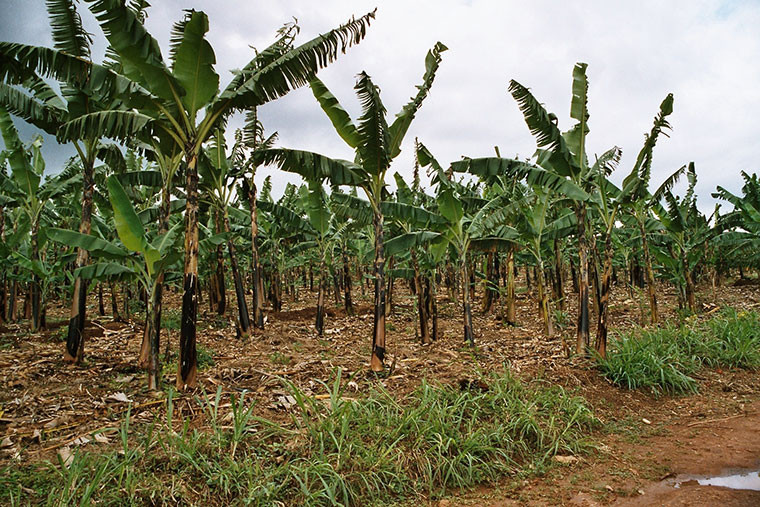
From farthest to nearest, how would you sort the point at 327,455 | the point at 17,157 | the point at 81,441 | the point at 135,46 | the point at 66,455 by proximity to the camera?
the point at 17,157 → the point at 135,46 → the point at 81,441 → the point at 66,455 → the point at 327,455

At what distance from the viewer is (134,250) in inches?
257

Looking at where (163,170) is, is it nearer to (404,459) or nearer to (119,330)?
(119,330)

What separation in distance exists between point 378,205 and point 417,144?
1744mm

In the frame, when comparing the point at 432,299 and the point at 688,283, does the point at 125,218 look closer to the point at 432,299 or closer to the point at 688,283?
the point at 432,299

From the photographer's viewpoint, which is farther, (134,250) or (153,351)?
(134,250)

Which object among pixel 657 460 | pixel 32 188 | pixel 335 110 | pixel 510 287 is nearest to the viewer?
pixel 657 460

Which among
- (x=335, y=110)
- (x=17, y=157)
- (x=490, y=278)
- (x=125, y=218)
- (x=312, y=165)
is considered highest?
(x=335, y=110)

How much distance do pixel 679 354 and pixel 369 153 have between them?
7.16 metres

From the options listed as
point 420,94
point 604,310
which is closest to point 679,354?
point 604,310

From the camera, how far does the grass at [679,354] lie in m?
7.68

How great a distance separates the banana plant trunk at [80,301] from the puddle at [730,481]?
934 cm

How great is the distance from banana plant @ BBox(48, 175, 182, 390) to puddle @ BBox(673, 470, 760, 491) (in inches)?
268

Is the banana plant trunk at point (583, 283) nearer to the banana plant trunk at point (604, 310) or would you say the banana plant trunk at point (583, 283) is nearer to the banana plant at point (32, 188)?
the banana plant trunk at point (604, 310)

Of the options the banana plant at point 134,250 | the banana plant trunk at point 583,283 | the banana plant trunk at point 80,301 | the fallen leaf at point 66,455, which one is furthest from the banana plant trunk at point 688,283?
the banana plant trunk at point 80,301
